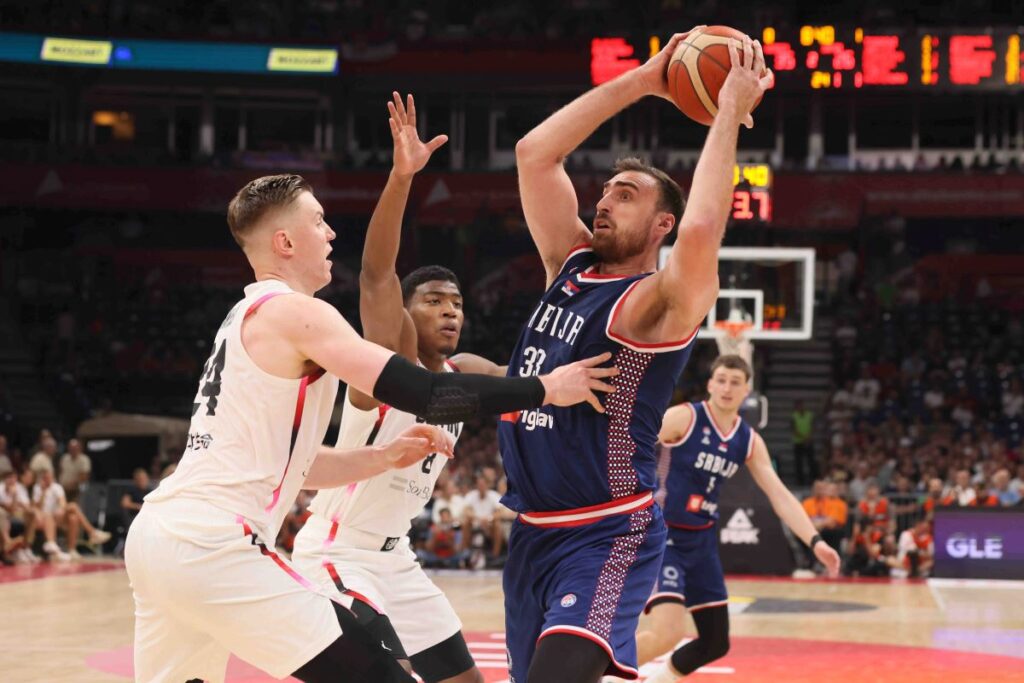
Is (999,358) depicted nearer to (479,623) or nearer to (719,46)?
(479,623)

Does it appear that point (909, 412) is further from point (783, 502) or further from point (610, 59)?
point (783, 502)

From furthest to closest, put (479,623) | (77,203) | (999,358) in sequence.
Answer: (77,203) < (999,358) < (479,623)

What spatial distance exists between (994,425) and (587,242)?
63.3ft

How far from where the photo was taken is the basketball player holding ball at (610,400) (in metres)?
4.34

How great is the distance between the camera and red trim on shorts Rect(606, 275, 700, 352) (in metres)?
4.52

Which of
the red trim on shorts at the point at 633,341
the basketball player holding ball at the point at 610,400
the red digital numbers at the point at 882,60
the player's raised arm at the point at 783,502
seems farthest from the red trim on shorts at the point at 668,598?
the red digital numbers at the point at 882,60

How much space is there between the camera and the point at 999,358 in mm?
24875

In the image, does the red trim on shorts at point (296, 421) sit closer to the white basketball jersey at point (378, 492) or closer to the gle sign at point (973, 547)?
the white basketball jersey at point (378, 492)

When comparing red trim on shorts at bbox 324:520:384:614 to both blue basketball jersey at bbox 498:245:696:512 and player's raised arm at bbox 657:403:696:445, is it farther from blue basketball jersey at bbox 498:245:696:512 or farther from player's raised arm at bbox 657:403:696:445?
player's raised arm at bbox 657:403:696:445

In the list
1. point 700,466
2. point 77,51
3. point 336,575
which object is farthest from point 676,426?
point 77,51

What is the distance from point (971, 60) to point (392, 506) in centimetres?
1651

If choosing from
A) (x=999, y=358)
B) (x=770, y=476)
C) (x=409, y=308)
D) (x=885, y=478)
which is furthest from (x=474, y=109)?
(x=409, y=308)

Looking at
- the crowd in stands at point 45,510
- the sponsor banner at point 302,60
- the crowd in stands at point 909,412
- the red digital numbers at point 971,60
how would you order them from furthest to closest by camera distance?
the sponsor banner at point 302,60 < the red digital numbers at point 971,60 < the crowd in stands at point 45,510 < the crowd in stands at point 909,412

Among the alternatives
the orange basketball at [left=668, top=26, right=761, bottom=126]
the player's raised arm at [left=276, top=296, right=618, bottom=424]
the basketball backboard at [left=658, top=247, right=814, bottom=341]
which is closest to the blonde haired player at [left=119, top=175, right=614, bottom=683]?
the player's raised arm at [left=276, top=296, right=618, bottom=424]
